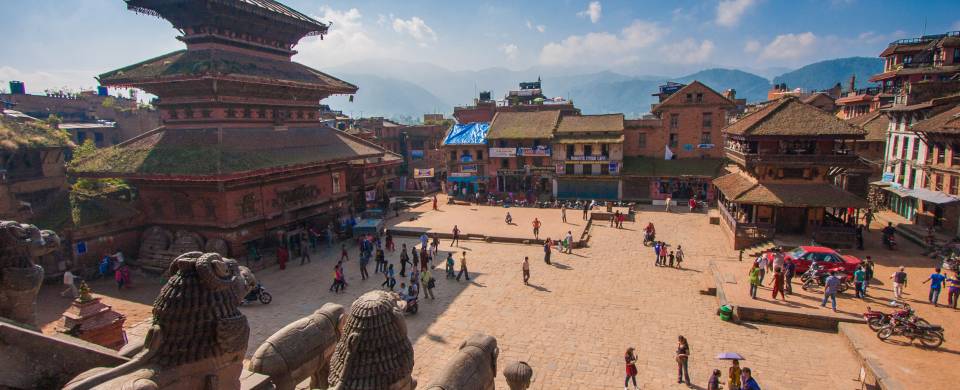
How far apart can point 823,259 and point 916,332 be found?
20.4 ft

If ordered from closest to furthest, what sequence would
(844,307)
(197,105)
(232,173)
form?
1. (844,307)
2. (232,173)
3. (197,105)

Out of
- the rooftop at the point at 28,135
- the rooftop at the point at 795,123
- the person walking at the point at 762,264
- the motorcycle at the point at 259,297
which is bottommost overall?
the motorcycle at the point at 259,297

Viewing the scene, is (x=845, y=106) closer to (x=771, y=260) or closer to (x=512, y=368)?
(x=771, y=260)

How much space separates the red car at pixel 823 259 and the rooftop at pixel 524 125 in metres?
26.3

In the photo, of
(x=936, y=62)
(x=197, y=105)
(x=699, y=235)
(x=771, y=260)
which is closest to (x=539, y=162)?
(x=699, y=235)

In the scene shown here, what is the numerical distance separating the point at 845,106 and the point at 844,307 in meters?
53.4

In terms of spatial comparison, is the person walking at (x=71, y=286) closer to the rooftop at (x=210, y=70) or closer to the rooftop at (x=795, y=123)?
the rooftop at (x=210, y=70)

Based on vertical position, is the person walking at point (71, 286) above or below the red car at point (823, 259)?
below

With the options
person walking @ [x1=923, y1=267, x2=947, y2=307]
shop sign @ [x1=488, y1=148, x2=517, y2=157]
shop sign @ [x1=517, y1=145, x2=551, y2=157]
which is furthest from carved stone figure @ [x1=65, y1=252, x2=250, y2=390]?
shop sign @ [x1=488, y1=148, x2=517, y2=157]

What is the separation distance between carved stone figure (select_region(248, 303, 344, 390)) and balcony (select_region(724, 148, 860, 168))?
1032 inches

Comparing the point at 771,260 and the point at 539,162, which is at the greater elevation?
the point at 539,162

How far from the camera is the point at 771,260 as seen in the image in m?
21.9

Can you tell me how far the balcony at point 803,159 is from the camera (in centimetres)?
2514

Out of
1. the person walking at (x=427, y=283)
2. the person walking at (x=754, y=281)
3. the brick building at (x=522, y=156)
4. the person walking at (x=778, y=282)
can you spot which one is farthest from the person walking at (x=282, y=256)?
the brick building at (x=522, y=156)
